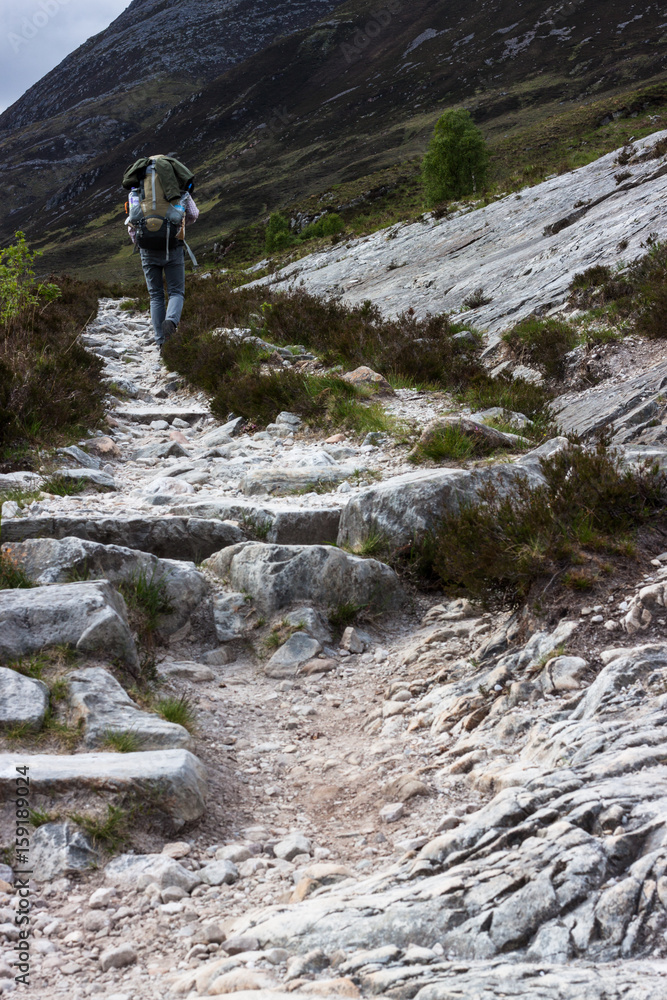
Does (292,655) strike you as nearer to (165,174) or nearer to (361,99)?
(165,174)

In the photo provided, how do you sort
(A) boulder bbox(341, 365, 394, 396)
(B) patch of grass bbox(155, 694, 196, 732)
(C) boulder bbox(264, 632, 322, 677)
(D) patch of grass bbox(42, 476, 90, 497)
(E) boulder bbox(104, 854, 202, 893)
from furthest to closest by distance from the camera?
(A) boulder bbox(341, 365, 394, 396) < (D) patch of grass bbox(42, 476, 90, 497) < (C) boulder bbox(264, 632, 322, 677) < (B) patch of grass bbox(155, 694, 196, 732) < (E) boulder bbox(104, 854, 202, 893)

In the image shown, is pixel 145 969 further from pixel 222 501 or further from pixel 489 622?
pixel 222 501

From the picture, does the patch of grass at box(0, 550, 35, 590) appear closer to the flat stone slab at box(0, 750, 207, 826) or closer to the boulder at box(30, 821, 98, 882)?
the flat stone slab at box(0, 750, 207, 826)

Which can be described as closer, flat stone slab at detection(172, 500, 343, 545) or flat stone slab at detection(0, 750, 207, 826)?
flat stone slab at detection(0, 750, 207, 826)

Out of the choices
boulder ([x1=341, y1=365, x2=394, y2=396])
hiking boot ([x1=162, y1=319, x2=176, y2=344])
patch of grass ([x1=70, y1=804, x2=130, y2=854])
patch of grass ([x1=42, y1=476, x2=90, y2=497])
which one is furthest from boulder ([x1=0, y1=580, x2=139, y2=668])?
hiking boot ([x1=162, y1=319, x2=176, y2=344])

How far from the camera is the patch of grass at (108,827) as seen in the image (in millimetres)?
2506

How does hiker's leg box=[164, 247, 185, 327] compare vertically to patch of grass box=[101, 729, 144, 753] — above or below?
above

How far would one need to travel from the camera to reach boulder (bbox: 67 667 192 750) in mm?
3039

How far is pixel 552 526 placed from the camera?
3943mm

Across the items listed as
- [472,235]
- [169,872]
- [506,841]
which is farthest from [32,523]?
[472,235]

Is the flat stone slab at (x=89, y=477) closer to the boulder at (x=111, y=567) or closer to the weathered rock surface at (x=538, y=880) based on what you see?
the boulder at (x=111, y=567)

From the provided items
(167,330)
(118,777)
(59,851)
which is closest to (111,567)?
(118,777)

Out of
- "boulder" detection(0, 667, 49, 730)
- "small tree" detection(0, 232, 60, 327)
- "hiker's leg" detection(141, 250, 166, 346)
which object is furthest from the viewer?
"hiker's leg" detection(141, 250, 166, 346)

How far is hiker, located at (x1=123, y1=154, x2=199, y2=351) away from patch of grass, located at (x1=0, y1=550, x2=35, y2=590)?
24.9ft
